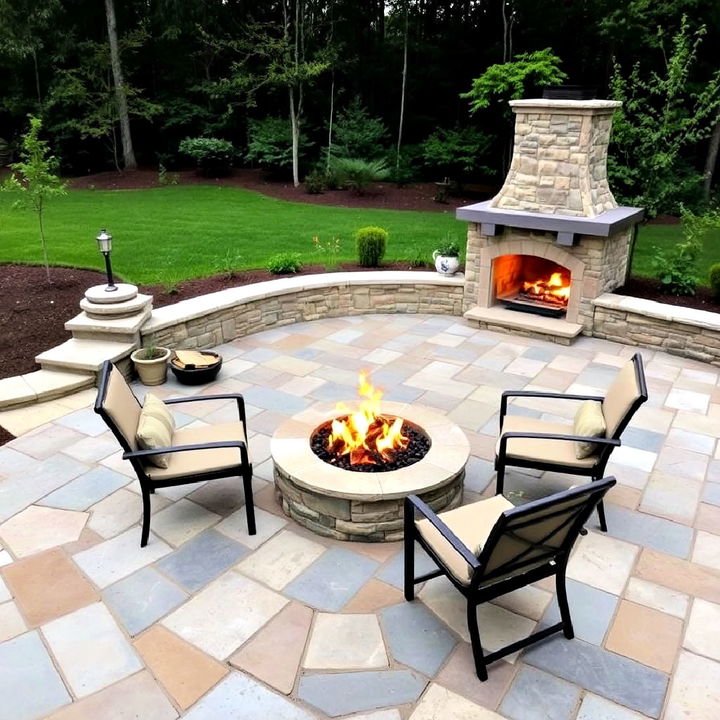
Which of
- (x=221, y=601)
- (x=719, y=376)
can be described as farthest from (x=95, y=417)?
(x=719, y=376)

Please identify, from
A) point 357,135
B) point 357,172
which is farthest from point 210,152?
point 357,172

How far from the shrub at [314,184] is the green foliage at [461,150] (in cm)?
333

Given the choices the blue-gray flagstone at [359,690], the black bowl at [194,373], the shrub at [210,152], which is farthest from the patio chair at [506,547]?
the shrub at [210,152]

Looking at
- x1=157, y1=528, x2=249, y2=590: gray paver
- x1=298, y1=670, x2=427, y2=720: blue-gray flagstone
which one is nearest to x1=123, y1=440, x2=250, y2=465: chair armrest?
x1=157, y1=528, x2=249, y2=590: gray paver

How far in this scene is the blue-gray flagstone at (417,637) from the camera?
321 cm

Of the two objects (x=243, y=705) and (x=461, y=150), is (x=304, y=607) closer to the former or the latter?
(x=243, y=705)

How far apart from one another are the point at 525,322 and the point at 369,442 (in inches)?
171

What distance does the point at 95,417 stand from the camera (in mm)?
5840

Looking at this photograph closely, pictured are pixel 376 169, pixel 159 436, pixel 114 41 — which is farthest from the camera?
pixel 114 41

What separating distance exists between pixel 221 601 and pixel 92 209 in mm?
14081

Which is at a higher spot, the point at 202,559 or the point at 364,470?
the point at 364,470

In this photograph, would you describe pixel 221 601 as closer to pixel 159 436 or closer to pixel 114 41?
pixel 159 436

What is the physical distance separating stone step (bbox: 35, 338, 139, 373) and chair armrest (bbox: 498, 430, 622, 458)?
Result: 4.07 metres

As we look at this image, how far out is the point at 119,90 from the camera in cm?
2009
